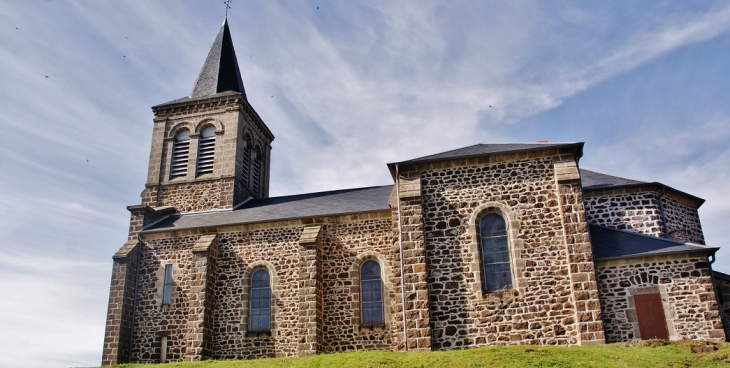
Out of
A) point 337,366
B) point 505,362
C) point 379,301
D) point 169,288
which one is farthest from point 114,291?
point 505,362

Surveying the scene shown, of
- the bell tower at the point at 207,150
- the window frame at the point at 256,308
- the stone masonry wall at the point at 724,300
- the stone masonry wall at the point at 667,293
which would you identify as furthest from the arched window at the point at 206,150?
the stone masonry wall at the point at 724,300

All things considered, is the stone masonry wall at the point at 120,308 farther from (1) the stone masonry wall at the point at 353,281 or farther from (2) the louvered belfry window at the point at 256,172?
(2) the louvered belfry window at the point at 256,172

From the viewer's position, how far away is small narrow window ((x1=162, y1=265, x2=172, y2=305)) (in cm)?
2041

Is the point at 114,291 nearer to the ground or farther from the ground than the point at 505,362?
farther from the ground

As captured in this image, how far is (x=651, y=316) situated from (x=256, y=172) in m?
18.9

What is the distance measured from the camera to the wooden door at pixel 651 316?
14539mm

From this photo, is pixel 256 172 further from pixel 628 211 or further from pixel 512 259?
pixel 628 211

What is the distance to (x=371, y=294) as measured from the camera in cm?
1838

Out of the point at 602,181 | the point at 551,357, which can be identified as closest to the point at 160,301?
the point at 551,357

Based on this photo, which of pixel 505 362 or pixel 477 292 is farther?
pixel 477 292

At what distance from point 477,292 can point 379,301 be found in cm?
386

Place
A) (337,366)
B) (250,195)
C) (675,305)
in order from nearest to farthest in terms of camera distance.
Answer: (337,366), (675,305), (250,195)

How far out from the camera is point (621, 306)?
15.0 metres

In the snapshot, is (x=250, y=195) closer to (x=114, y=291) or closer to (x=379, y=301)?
(x=114, y=291)
